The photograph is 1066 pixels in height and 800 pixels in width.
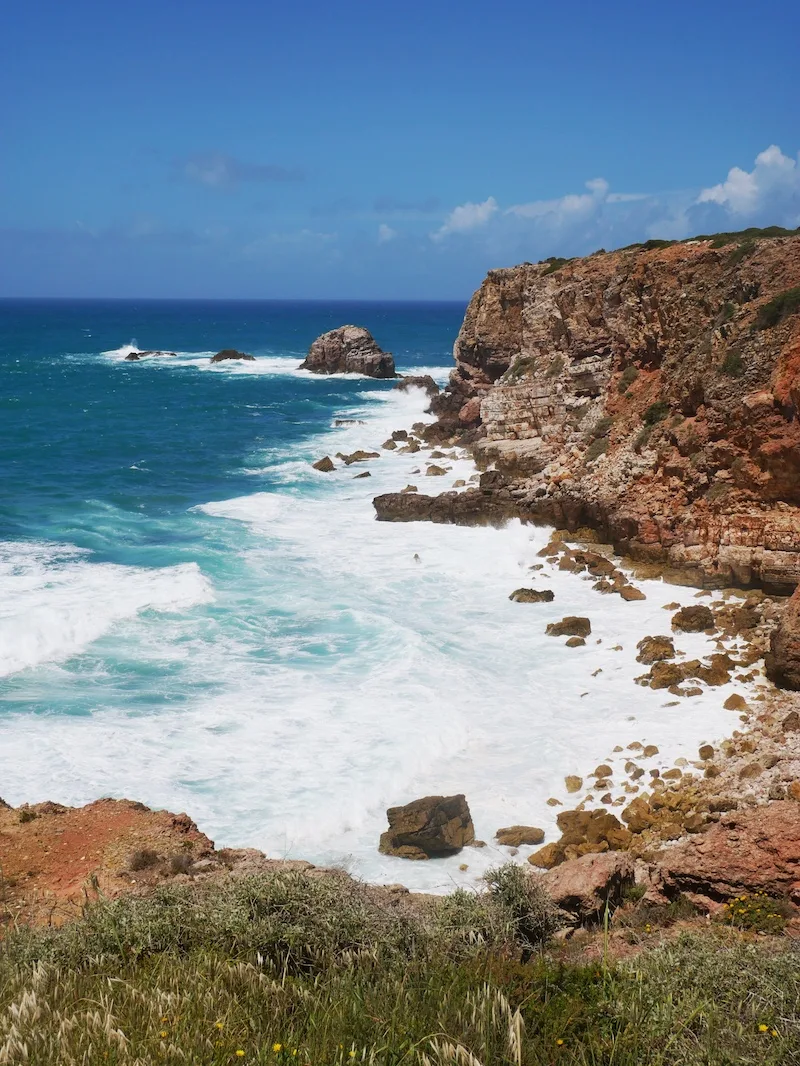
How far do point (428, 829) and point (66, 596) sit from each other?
1415 centimetres

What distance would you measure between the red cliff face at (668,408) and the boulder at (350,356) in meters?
39.4

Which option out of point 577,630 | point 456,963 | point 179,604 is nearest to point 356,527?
point 179,604

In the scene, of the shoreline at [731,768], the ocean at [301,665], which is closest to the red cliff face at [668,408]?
the ocean at [301,665]

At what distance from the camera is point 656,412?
2816cm

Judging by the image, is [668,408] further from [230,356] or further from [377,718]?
[230,356]

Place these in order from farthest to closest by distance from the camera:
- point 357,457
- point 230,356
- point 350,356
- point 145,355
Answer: point 145,355
point 230,356
point 350,356
point 357,457

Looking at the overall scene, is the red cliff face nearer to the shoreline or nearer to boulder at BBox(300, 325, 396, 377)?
the shoreline

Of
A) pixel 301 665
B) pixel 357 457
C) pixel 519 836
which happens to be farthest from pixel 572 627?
pixel 357 457

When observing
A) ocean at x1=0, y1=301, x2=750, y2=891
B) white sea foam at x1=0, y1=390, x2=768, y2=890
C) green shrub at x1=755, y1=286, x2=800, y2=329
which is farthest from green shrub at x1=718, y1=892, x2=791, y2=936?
green shrub at x1=755, y1=286, x2=800, y2=329

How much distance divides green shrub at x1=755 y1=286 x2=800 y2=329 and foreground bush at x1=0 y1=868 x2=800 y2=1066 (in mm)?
19991

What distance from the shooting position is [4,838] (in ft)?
36.9

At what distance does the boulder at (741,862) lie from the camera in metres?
8.86

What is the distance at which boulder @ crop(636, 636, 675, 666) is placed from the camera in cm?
1909

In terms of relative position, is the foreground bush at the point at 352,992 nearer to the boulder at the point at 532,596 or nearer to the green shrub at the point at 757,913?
the green shrub at the point at 757,913
